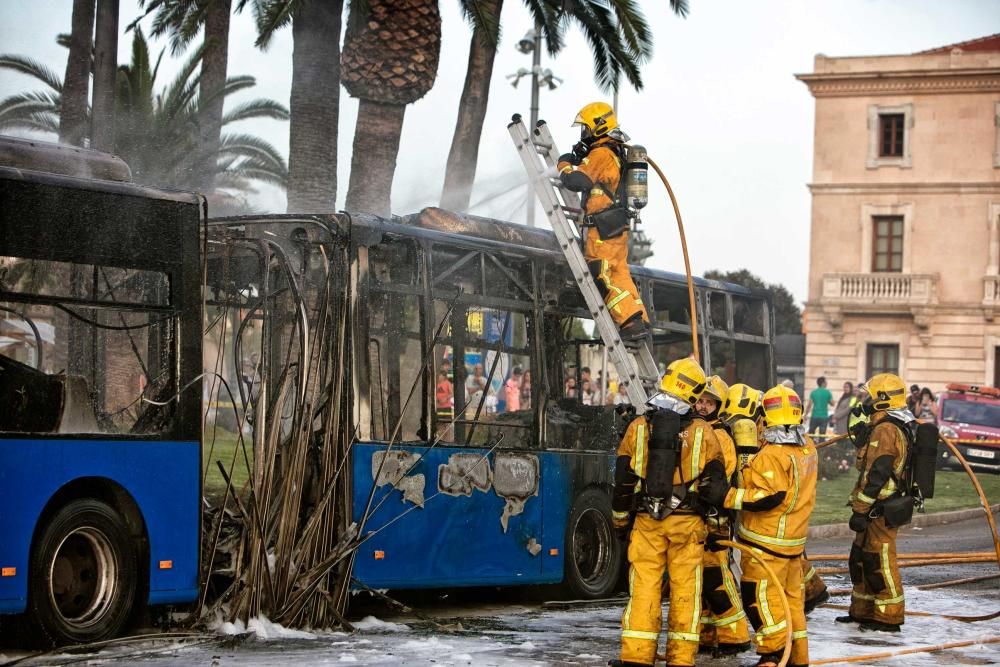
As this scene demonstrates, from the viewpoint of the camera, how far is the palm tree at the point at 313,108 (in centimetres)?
1634

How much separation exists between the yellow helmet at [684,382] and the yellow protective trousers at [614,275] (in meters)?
2.30

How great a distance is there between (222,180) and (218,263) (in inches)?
554

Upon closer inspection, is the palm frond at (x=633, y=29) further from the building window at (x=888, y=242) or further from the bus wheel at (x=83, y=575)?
the building window at (x=888, y=242)

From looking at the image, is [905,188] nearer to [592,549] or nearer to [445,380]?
[592,549]

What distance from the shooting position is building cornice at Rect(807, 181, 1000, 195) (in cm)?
4951

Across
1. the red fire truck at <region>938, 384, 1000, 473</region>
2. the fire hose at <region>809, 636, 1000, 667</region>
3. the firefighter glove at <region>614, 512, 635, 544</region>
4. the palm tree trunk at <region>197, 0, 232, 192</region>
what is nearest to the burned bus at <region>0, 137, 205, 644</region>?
the firefighter glove at <region>614, 512, 635, 544</region>

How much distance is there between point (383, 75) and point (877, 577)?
26.5ft

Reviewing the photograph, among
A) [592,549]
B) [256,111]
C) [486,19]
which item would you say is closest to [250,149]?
[256,111]

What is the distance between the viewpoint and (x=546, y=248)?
1269cm

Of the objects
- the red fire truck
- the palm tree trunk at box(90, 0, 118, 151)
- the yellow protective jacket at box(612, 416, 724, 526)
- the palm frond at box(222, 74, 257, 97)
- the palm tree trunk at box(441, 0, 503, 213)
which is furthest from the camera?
the red fire truck

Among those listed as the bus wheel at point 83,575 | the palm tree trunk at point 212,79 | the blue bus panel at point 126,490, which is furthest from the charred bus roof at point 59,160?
the palm tree trunk at point 212,79

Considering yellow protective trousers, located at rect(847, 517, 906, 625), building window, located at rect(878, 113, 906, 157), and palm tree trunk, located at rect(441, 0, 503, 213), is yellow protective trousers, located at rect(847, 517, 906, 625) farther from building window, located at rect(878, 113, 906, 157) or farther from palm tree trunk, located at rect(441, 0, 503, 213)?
building window, located at rect(878, 113, 906, 157)

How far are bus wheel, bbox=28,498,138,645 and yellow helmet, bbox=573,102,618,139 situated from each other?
446 cm

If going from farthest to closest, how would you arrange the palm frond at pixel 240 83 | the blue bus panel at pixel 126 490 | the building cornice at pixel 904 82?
the building cornice at pixel 904 82, the palm frond at pixel 240 83, the blue bus panel at pixel 126 490
